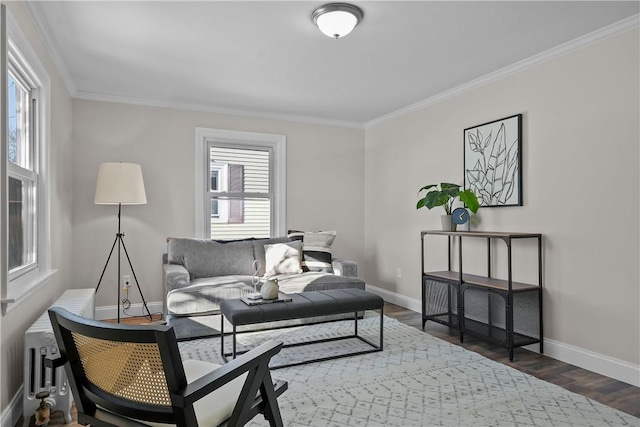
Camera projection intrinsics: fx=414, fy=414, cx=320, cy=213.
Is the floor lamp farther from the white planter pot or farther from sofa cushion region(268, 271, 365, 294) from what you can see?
the white planter pot

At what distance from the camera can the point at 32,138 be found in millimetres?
3010

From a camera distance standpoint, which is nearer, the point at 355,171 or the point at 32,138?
the point at 32,138

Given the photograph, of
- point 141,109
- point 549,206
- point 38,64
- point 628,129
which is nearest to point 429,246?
point 549,206

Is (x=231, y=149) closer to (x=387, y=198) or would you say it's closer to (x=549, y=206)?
(x=387, y=198)

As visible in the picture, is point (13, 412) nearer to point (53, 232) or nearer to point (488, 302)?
point (53, 232)

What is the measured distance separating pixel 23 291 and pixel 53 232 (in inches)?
43.5

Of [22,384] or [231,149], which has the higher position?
[231,149]

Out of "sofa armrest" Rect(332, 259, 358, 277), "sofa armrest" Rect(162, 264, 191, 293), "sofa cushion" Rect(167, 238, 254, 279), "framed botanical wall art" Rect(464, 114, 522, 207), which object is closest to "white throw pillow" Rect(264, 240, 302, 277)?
→ "sofa cushion" Rect(167, 238, 254, 279)

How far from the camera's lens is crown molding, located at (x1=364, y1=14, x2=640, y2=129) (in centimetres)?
284

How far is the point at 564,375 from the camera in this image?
116 inches

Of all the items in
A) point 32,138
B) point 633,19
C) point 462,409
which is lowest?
point 462,409

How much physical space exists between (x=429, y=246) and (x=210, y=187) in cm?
268

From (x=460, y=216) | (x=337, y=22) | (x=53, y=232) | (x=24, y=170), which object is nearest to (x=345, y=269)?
(x=460, y=216)

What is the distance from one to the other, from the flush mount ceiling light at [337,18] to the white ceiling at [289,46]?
0.07 meters
